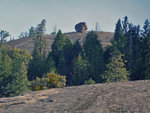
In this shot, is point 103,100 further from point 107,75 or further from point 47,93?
point 107,75

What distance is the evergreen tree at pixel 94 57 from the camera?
52075 millimetres

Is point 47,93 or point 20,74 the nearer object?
point 47,93

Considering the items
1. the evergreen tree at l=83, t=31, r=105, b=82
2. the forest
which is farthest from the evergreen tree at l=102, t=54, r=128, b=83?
the evergreen tree at l=83, t=31, r=105, b=82

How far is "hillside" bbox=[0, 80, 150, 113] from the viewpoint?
15913 mm

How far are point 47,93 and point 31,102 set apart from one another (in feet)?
10.4

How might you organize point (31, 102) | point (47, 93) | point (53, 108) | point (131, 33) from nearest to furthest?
1. point (53, 108)
2. point (31, 102)
3. point (47, 93)
4. point (131, 33)

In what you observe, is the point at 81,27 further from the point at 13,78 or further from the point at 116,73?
the point at 116,73

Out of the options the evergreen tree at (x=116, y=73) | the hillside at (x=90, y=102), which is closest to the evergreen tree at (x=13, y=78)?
the evergreen tree at (x=116, y=73)

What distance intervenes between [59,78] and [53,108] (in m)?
24.3

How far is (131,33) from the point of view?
59.5 meters

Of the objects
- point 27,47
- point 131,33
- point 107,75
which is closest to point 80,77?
point 107,75

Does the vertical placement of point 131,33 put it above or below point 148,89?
above

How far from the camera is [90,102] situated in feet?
58.6

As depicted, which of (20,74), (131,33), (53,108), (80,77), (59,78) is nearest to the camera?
(53,108)
